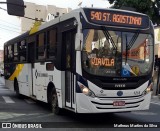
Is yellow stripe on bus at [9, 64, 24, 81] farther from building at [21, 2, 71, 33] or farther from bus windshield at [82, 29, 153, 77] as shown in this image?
building at [21, 2, 71, 33]

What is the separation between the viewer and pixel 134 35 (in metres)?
10.0

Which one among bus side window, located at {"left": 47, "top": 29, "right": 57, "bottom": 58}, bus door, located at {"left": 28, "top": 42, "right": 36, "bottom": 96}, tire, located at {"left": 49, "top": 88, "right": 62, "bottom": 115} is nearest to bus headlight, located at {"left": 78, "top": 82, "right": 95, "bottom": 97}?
tire, located at {"left": 49, "top": 88, "right": 62, "bottom": 115}

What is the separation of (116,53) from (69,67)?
1475 mm

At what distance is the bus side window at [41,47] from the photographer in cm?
1257

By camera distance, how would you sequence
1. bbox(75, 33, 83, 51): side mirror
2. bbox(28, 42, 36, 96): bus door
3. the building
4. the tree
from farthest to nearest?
the building
the tree
bbox(28, 42, 36, 96): bus door
bbox(75, 33, 83, 51): side mirror

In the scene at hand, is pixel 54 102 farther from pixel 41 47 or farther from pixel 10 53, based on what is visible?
pixel 10 53

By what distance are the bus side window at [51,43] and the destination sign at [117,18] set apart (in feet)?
6.74

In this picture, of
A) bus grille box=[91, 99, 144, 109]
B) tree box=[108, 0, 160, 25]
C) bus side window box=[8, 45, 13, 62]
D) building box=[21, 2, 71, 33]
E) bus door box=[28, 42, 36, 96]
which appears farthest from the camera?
building box=[21, 2, 71, 33]

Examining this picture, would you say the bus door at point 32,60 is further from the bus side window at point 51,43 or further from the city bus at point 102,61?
the city bus at point 102,61

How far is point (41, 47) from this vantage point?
42.1 feet

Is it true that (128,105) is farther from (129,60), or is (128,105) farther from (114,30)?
(114,30)

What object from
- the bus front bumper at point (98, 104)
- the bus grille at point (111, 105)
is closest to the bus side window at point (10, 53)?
the bus front bumper at point (98, 104)

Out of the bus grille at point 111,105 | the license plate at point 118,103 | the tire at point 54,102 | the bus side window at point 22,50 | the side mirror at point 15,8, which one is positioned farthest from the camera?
the side mirror at point 15,8

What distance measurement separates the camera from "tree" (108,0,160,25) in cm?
2812
